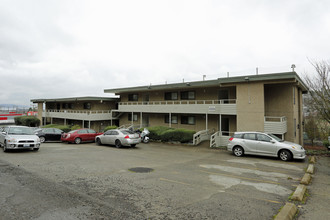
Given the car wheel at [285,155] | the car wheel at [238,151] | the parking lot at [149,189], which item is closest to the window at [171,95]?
the car wheel at [238,151]

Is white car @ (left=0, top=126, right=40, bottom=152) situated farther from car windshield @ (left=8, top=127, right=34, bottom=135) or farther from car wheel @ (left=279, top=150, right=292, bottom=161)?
car wheel @ (left=279, top=150, right=292, bottom=161)

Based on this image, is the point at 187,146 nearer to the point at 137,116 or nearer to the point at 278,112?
the point at 278,112

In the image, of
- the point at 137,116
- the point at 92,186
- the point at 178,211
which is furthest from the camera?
the point at 137,116

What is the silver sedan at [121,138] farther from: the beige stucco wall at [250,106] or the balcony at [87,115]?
the balcony at [87,115]

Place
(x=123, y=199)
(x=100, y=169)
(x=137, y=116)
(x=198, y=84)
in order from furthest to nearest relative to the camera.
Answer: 1. (x=137, y=116)
2. (x=198, y=84)
3. (x=100, y=169)
4. (x=123, y=199)

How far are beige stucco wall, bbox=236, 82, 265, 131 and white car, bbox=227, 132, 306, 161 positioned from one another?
132 inches

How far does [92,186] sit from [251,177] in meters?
5.92

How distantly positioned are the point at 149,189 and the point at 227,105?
514 inches

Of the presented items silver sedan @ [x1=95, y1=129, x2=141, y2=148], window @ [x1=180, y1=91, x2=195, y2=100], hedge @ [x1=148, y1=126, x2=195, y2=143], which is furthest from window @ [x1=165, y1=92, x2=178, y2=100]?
silver sedan @ [x1=95, y1=129, x2=141, y2=148]

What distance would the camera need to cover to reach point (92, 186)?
6.32 meters

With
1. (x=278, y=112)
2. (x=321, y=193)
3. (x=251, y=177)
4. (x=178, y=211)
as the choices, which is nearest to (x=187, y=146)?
(x=278, y=112)

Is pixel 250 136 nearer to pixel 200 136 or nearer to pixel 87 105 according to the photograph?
pixel 200 136

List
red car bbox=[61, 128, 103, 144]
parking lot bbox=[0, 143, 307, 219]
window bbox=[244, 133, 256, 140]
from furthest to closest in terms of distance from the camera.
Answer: red car bbox=[61, 128, 103, 144]
window bbox=[244, 133, 256, 140]
parking lot bbox=[0, 143, 307, 219]

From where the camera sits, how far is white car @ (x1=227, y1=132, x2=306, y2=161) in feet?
36.8
